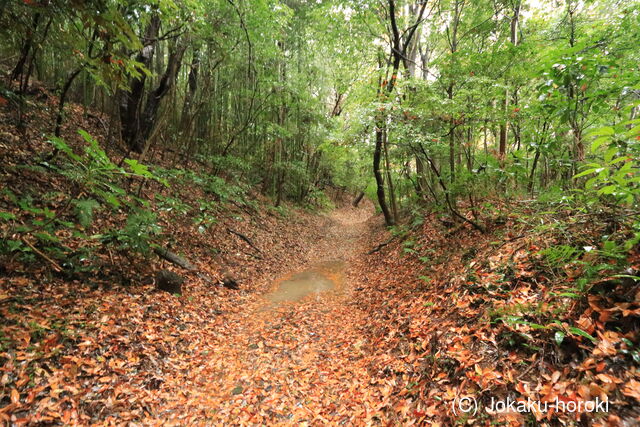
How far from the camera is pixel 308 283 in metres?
8.41

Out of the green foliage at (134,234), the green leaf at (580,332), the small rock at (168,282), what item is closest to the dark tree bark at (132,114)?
the green foliage at (134,234)

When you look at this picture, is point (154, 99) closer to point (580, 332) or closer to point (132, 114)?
point (132, 114)

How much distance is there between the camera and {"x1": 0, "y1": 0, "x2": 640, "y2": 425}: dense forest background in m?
2.63

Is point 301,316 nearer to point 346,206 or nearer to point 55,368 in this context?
point 55,368

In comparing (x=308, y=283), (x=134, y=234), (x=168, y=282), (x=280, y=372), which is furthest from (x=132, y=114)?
(x=280, y=372)

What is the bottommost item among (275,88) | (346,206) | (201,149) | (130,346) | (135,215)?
(346,206)

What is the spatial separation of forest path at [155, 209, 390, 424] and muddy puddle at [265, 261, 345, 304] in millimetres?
549

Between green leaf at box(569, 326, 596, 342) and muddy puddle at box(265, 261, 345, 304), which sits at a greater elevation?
green leaf at box(569, 326, 596, 342)

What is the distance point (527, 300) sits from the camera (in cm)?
311

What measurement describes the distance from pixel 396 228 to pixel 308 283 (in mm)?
4495

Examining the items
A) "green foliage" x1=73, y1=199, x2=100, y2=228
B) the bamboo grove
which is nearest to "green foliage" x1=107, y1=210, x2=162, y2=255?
"green foliage" x1=73, y1=199, x2=100, y2=228

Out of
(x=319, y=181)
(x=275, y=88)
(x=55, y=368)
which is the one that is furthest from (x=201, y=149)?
(x=319, y=181)

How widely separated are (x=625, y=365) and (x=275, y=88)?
44.8ft

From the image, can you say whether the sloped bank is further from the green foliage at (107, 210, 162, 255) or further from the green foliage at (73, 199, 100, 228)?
the green foliage at (107, 210, 162, 255)
